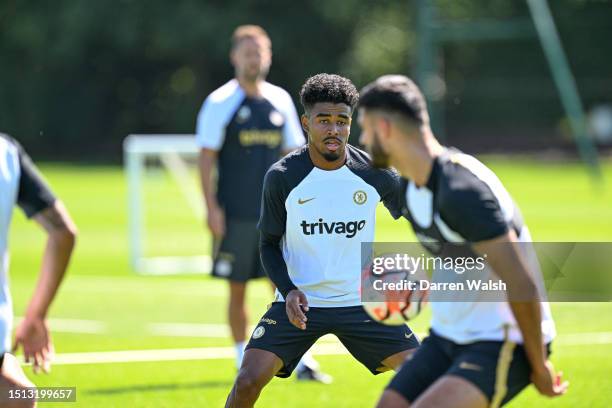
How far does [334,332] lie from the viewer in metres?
6.75

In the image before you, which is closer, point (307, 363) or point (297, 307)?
point (297, 307)

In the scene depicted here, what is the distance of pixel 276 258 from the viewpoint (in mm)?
6719

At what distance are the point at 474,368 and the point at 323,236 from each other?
2048mm

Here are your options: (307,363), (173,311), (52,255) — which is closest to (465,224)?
(52,255)

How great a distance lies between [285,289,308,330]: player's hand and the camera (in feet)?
20.7

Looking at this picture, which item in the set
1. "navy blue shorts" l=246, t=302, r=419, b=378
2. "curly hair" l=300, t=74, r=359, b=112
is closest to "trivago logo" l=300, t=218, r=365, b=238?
"navy blue shorts" l=246, t=302, r=419, b=378

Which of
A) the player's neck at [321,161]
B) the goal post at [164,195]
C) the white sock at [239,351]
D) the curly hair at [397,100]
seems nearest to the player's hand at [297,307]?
the player's neck at [321,161]

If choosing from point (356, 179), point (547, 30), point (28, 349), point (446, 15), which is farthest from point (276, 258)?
point (446, 15)

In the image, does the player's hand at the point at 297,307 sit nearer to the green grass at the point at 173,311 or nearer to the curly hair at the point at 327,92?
the curly hair at the point at 327,92

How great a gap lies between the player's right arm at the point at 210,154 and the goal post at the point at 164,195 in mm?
7676

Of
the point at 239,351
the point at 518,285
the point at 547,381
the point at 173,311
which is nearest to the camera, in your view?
the point at 518,285

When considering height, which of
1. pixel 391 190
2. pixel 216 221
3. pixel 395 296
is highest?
pixel 391 190

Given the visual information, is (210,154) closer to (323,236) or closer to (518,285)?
(323,236)

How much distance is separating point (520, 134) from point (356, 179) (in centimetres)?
4749
